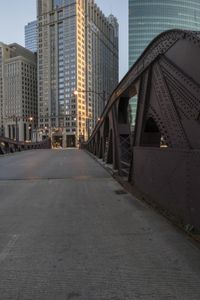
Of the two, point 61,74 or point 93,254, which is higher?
point 61,74

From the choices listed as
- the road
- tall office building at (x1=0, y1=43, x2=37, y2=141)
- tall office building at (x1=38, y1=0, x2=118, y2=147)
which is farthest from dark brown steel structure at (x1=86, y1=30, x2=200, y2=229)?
tall office building at (x1=0, y1=43, x2=37, y2=141)

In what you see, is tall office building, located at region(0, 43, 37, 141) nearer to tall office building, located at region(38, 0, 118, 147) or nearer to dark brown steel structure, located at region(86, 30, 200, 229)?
tall office building, located at region(38, 0, 118, 147)

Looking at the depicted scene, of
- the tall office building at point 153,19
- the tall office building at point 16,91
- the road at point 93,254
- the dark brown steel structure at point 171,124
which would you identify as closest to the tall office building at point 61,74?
the tall office building at point 16,91

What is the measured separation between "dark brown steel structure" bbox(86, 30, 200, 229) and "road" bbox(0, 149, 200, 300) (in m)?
0.57

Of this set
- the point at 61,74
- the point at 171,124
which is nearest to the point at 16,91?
the point at 61,74

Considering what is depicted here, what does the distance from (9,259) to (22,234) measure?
1.37m

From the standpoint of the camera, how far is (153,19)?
48844 millimetres

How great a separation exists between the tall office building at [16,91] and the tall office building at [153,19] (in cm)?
9247

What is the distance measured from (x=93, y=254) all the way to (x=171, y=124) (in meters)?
3.60

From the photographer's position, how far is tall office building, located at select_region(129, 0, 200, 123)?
47969mm

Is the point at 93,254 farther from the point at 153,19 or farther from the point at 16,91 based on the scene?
the point at 16,91

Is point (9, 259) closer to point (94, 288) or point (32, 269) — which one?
point (32, 269)

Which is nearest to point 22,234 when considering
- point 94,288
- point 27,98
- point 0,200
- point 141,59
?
point 94,288

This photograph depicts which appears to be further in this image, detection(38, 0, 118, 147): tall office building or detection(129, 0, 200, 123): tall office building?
detection(38, 0, 118, 147): tall office building
